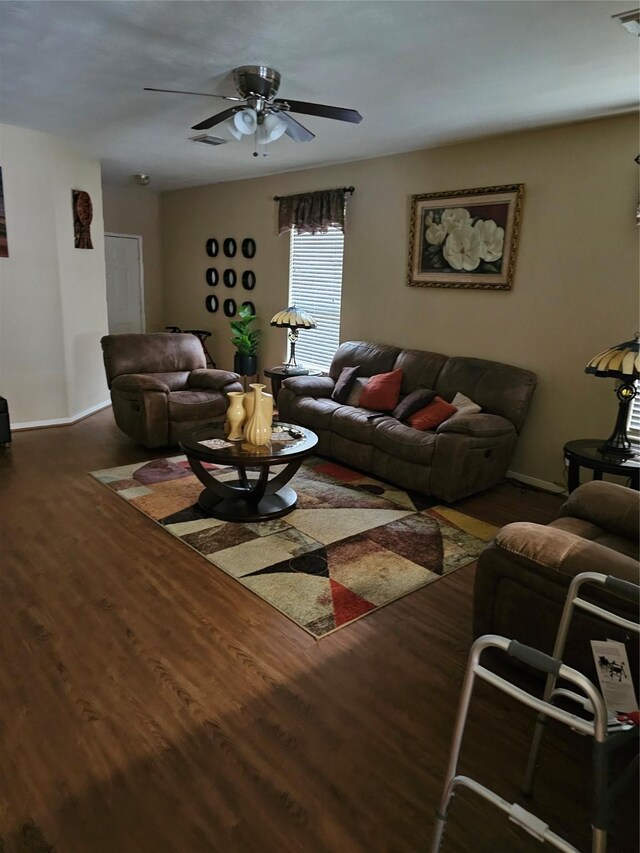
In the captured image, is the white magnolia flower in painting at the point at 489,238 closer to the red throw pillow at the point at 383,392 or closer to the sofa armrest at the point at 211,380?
the red throw pillow at the point at 383,392

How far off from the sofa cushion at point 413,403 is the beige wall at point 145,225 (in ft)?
17.2

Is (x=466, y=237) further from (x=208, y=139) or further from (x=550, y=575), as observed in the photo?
(x=550, y=575)

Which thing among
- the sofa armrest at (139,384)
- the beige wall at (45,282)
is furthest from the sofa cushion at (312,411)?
the beige wall at (45,282)

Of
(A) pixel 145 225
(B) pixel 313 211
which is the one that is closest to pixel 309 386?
(B) pixel 313 211

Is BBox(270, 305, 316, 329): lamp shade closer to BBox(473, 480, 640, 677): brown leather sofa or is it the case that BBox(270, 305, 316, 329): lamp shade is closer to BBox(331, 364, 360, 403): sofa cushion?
BBox(331, 364, 360, 403): sofa cushion

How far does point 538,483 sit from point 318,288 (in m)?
3.14

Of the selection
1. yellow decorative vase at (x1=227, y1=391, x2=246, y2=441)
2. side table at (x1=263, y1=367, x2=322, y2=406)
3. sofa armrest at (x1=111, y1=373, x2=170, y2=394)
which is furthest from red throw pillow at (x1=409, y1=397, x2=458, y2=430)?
sofa armrest at (x1=111, y1=373, x2=170, y2=394)

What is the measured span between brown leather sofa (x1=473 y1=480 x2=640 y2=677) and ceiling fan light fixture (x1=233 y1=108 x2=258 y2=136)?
266 centimetres

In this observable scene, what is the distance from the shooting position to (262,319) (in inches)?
268

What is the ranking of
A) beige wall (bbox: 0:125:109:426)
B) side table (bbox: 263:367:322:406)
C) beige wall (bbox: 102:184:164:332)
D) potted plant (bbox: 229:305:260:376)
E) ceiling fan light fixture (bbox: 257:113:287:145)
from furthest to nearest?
1. beige wall (bbox: 102:184:164:332)
2. potted plant (bbox: 229:305:260:376)
3. side table (bbox: 263:367:322:406)
4. beige wall (bbox: 0:125:109:426)
5. ceiling fan light fixture (bbox: 257:113:287:145)

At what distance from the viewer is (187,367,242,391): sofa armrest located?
5.14 metres

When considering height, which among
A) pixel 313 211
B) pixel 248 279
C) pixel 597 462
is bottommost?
pixel 597 462

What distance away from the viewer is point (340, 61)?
286cm

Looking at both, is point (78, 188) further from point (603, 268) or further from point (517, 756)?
point (517, 756)
